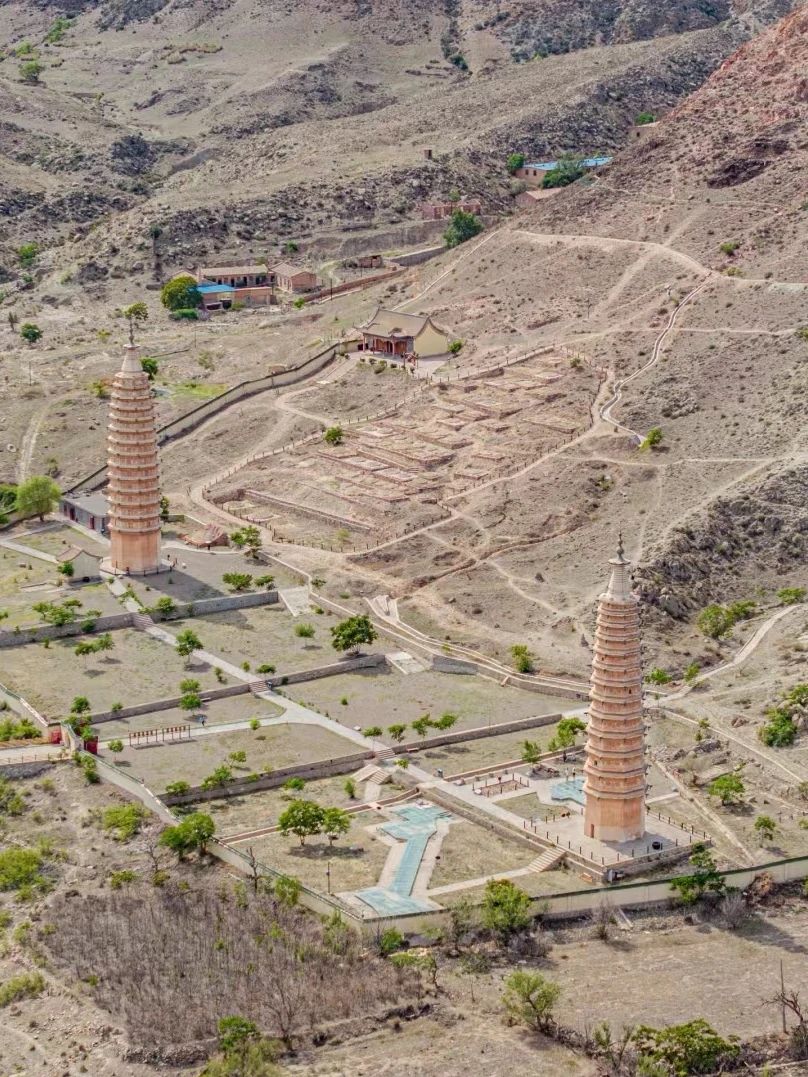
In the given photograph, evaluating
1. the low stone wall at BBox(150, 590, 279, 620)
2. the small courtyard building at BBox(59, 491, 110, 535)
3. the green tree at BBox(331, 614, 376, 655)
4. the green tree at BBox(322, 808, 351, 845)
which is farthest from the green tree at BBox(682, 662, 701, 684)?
the small courtyard building at BBox(59, 491, 110, 535)

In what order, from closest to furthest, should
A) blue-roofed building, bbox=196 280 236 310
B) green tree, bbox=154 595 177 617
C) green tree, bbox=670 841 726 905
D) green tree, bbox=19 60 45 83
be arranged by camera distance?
green tree, bbox=670 841 726 905 < green tree, bbox=154 595 177 617 < blue-roofed building, bbox=196 280 236 310 < green tree, bbox=19 60 45 83

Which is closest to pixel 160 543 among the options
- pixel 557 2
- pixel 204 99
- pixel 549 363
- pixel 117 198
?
pixel 549 363

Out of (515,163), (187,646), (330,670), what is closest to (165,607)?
(187,646)

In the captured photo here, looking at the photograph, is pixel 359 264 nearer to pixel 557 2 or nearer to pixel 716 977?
pixel 557 2

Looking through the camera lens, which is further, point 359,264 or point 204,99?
point 204,99

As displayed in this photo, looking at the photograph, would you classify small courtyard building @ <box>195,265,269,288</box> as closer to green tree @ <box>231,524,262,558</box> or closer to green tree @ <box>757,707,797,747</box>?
green tree @ <box>231,524,262,558</box>

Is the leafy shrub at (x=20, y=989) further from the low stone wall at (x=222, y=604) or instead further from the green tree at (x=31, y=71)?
the green tree at (x=31, y=71)
